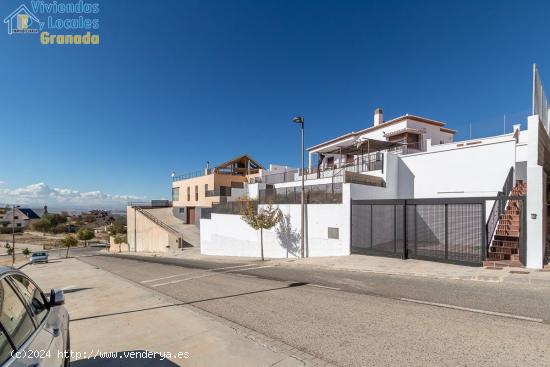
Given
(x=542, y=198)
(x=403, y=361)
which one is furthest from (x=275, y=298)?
(x=542, y=198)

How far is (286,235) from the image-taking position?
19.3m

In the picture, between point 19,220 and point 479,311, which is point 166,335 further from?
point 19,220

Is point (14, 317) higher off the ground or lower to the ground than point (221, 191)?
lower

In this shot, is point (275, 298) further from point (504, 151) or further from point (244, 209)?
point (504, 151)

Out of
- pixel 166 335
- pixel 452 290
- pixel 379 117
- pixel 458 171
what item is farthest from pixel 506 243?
pixel 379 117

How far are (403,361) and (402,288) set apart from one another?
471cm

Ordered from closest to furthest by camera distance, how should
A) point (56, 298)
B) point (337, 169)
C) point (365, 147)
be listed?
1. point (56, 298)
2. point (365, 147)
3. point (337, 169)

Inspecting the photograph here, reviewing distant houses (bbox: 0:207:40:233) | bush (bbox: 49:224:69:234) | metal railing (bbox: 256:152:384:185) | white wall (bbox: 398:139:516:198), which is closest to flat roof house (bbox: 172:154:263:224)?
metal railing (bbox: 256:152:384:185)

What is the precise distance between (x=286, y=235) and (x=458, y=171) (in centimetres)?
1229

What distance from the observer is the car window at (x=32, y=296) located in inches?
122

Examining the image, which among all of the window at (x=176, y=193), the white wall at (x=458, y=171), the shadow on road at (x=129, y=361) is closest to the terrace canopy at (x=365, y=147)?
the white wall at (x=458, y=171)

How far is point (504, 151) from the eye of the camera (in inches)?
642

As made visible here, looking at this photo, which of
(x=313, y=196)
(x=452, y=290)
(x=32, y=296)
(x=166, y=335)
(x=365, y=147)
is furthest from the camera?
(x=365, y=147)

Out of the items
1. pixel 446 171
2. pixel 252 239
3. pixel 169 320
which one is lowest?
pixel 252 239
